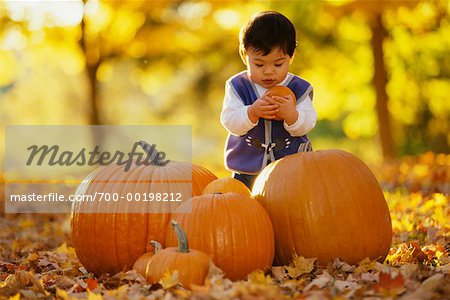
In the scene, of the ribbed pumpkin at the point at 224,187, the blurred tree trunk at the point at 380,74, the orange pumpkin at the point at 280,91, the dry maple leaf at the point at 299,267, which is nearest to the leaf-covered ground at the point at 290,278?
the dry maple leaf at the point at 299,267

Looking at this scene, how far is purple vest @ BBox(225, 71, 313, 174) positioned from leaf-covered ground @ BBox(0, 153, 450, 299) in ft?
2.68

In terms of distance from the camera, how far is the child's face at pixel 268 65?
12.4 feet

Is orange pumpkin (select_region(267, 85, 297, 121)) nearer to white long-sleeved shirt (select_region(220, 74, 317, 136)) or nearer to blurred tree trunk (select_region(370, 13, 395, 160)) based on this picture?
white long-sleeved shirt (select_region(220, 74, 317, 136))

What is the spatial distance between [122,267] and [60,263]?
0.68 metres

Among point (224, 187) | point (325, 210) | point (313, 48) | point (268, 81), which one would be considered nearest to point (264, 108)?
point (268, 81)

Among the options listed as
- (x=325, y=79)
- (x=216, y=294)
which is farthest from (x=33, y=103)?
(x=216, y=294)

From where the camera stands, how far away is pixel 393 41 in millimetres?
13578

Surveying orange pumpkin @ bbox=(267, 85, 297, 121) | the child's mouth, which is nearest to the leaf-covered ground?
orange pumpkin @ bbox=(267, 85, 297, 121)

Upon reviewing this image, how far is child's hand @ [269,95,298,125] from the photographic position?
12.4 feet

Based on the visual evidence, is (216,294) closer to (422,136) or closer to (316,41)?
(316,41)

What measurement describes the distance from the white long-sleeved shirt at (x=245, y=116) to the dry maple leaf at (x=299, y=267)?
839 mm

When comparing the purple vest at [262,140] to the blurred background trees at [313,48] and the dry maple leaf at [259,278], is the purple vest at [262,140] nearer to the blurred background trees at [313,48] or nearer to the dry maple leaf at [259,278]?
the dry maple leaf at [259,278]

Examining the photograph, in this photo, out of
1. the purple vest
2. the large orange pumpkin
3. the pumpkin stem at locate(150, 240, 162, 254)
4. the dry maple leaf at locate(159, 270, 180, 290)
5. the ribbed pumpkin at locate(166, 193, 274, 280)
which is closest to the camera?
the dry maple leaf at locate(159, 270, 180, 290)

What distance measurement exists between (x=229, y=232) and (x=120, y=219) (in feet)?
2.27
